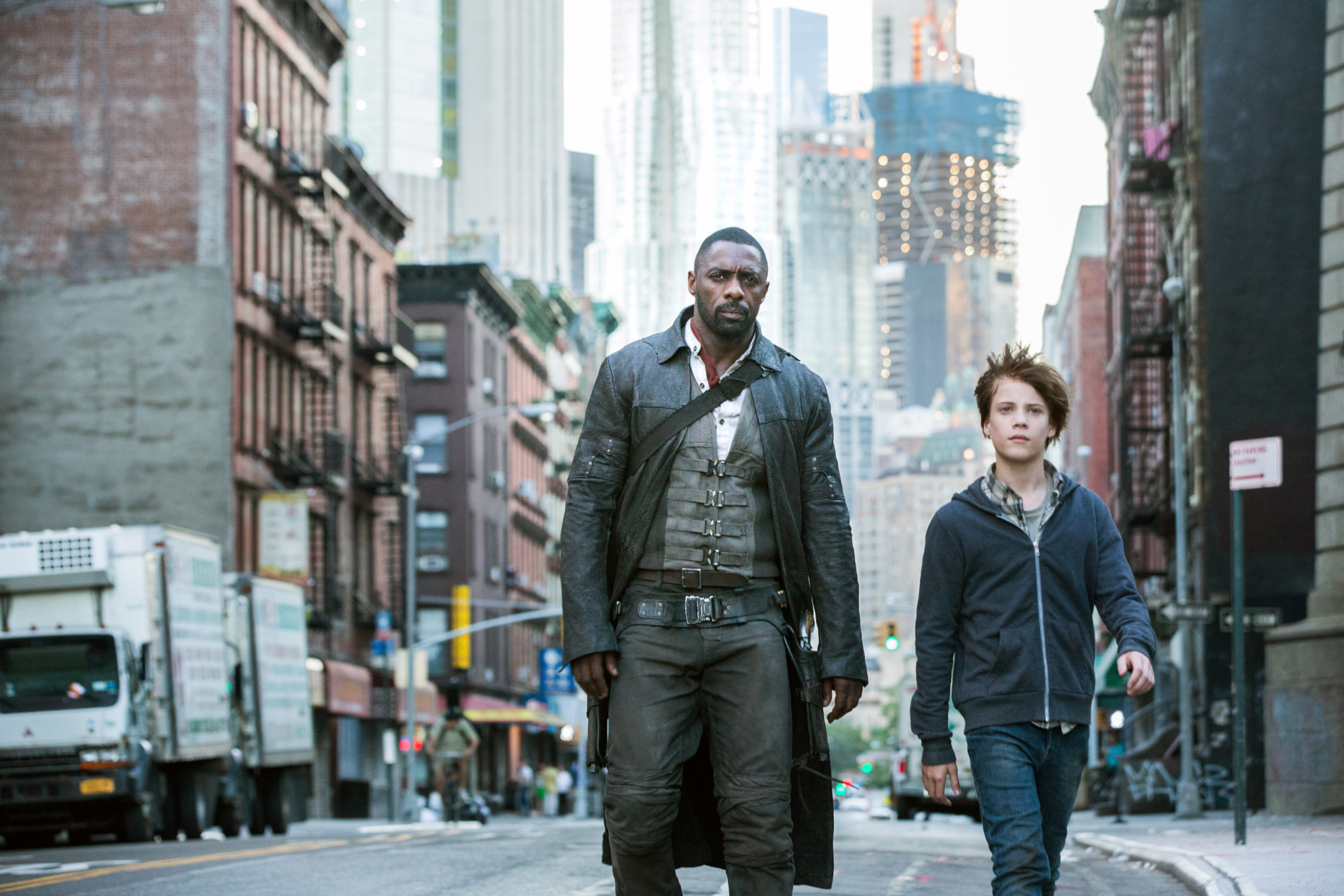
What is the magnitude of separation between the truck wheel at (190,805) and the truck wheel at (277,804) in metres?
3.46

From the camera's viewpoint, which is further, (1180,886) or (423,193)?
(423,193)

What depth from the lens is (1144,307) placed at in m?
51.4

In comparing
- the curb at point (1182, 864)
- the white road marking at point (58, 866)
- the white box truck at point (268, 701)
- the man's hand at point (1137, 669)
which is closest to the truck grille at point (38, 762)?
the white box truck at point (268, 701)

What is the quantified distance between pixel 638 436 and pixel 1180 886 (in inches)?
357

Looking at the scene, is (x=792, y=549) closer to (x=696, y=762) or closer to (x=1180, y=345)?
(x=696, y=762)

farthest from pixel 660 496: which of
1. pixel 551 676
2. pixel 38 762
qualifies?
pixel 551 676

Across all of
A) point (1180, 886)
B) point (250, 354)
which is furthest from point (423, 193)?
point (1180, 886)

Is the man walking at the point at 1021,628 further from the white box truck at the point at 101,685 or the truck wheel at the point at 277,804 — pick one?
the truck wheel at the point at 277,804

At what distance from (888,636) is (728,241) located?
1423 inches

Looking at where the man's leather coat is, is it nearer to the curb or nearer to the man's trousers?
the man's trousers

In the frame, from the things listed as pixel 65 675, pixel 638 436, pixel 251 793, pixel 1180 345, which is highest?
pixel 1180 345

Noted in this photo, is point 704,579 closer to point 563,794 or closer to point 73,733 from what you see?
point 73,733

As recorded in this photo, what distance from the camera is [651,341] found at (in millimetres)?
7367

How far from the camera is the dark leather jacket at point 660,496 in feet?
23.1
